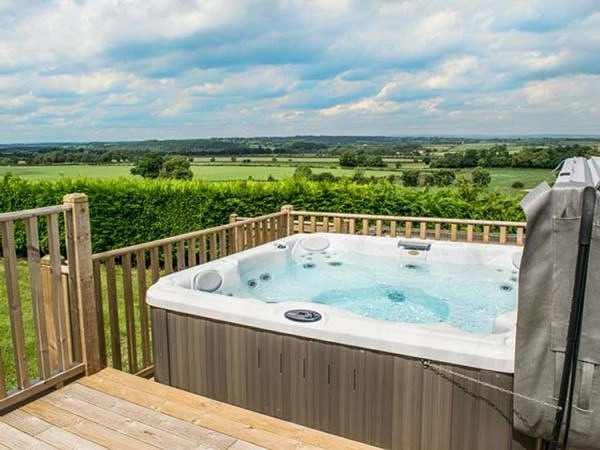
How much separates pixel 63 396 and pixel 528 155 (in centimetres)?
597

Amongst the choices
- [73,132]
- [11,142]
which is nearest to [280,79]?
[73,132]

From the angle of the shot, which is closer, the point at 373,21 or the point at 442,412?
the point at 442,412

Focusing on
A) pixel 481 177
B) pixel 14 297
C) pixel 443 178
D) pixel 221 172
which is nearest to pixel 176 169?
pixel 221 172

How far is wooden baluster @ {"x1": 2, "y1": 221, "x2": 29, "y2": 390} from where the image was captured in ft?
8.04

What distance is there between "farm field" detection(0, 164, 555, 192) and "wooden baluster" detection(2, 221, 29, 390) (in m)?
6.01

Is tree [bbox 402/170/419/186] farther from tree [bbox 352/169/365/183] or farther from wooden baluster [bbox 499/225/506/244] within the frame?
wooden baluster [bbox 499/225/506/244]

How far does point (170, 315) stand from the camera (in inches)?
114

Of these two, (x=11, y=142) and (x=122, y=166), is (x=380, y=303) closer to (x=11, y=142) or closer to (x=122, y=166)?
(x=122, y=166)

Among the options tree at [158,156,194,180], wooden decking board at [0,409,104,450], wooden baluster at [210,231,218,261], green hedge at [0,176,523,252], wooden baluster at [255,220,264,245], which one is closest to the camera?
wooden decking board at [0,409,104,450]

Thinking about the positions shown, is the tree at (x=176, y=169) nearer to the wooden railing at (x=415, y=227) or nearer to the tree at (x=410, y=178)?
the wooden railing at (x=415, y=227)

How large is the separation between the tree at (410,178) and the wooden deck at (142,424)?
555cm

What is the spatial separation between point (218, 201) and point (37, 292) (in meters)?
5.28

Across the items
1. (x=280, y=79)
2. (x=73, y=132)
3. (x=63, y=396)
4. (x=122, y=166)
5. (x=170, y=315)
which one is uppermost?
(x=280, y=79)

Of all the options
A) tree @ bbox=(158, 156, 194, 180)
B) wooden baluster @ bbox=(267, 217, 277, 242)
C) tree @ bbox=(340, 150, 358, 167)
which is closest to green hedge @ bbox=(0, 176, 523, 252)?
tree @ bbox=(158, 156, 194, 180)
